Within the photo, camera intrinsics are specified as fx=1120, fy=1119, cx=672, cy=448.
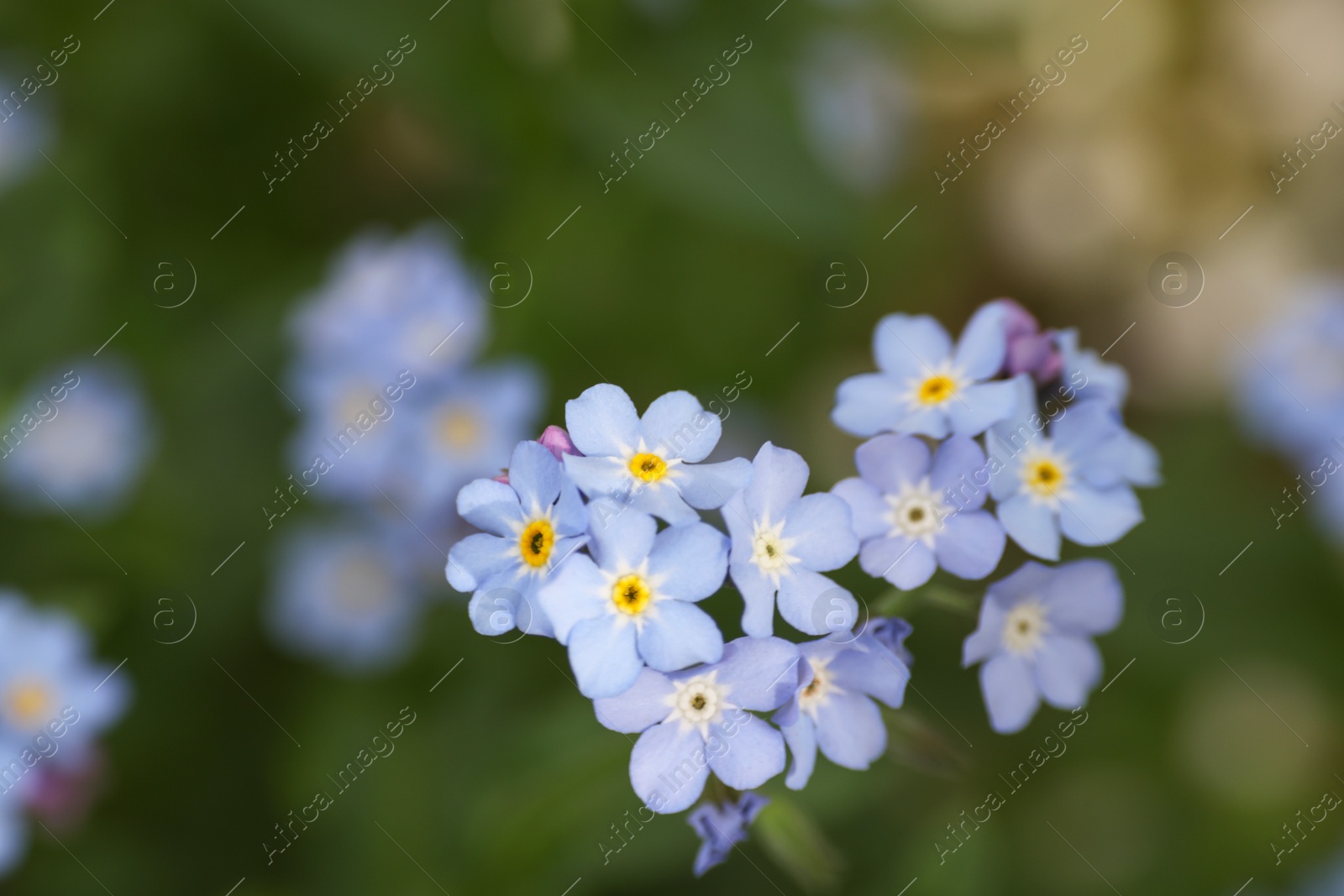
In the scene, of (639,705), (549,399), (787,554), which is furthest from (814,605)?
(549,399)

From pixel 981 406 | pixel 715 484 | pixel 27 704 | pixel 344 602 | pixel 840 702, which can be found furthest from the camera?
pixel 344 602

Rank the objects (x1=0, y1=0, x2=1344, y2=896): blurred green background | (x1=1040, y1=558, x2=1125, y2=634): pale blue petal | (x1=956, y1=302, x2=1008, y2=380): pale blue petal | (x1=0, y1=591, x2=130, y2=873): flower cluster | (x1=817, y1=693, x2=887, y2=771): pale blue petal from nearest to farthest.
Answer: (x1=817, y1=693, x2=887, y2=771): pale blue petal, (x1=1040, y1=558, x2=1125, y2=634): pale blue petal, (x1=956, y1=302, x2=1008, y2=380): pale blue petal, (x1=0, y1=591, x2=130, y2=873): flower cluster, (x1=0, y1=0, x2=1344, y2=896): blurred green background

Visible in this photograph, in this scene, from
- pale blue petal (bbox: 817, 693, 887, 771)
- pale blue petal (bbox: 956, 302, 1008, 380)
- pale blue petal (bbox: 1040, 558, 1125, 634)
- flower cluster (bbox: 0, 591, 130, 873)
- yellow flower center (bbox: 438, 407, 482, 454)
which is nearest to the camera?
pale blue petal (bbox: 817, 693, 887, 771)

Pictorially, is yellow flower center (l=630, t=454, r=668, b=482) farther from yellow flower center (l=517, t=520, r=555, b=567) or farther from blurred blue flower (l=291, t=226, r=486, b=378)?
blurred blue flower (l=291, t=226, r=486, b=378)

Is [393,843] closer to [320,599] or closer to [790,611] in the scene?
[320,599]

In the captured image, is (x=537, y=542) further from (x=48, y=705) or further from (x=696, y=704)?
(x=48, y=705)

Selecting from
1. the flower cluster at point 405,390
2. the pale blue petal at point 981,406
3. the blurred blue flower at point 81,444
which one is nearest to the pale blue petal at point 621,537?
the pale blue petal at point 981,406

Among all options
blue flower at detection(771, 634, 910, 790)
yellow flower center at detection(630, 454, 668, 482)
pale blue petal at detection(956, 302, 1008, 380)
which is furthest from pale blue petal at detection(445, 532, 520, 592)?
pale blue petal at detection(956, 302, 1008, 380)
